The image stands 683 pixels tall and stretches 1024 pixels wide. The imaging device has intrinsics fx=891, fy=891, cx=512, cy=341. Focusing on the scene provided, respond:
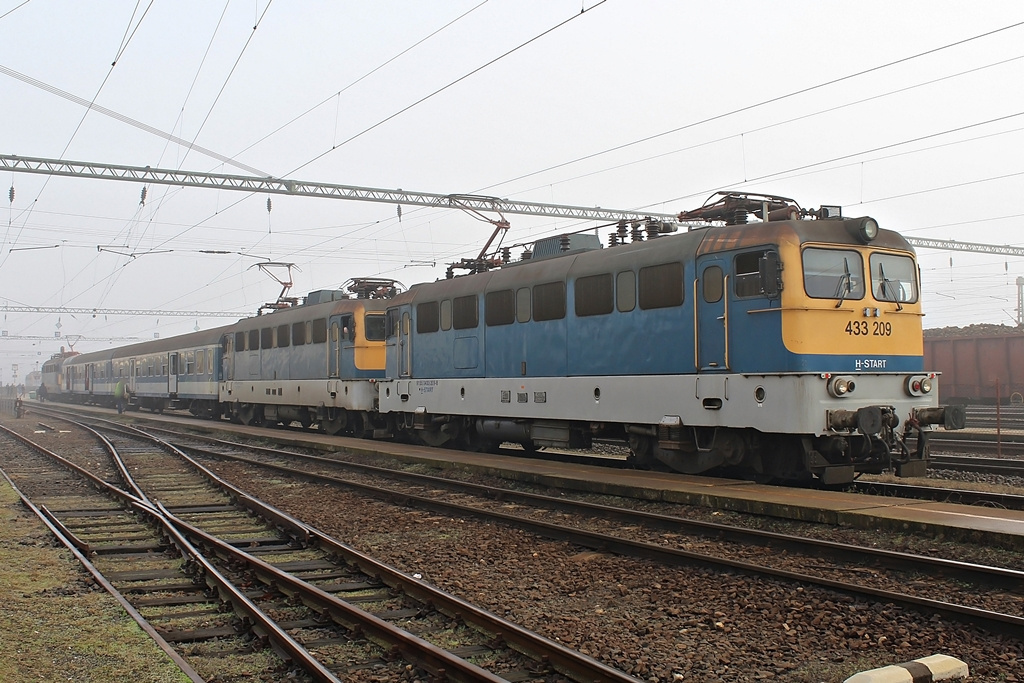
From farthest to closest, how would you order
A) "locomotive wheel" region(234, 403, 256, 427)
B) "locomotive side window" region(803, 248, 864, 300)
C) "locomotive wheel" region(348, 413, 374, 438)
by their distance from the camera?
"locomotive wheel" region(234, 403, 256, 427)
"locomotive wheel" region(348, 413, 374, 438)
"locomotive side window" region(803, 248, 864, 300)

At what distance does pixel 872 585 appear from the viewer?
731 cm

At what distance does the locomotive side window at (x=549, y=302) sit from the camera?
610 inches

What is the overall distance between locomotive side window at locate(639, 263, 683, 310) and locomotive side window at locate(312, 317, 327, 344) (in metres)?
13.5

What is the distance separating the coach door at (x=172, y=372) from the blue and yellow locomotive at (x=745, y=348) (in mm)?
28933

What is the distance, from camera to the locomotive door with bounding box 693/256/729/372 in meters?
12.2

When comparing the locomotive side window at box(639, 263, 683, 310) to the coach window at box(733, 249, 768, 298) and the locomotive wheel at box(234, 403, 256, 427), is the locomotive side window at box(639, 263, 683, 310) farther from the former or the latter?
the locomotive wheel at box(234, 403, 256, 427)

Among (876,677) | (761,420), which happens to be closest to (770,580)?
(876,677)

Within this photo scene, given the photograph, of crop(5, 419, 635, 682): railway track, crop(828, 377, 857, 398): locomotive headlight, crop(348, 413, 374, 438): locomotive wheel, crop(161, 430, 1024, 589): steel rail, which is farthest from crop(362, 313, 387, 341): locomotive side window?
crop(828, 377, 857, 398): locomotive headlight

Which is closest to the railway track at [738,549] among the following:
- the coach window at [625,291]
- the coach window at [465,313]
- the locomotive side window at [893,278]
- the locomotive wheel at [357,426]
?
the coach window at [625,291]

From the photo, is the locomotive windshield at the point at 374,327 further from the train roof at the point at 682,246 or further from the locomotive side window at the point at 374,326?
the train roof at the point at 682,246

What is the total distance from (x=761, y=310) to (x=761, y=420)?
1441 millimetres

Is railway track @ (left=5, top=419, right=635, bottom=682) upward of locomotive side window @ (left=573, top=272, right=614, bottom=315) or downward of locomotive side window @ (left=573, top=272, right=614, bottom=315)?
downward

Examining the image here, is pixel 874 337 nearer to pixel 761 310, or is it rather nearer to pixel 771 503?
pixel 761 310

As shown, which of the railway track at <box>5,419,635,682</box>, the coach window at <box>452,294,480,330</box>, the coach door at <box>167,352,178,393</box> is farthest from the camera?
the coach door at <box>167,352,178,393</box>
